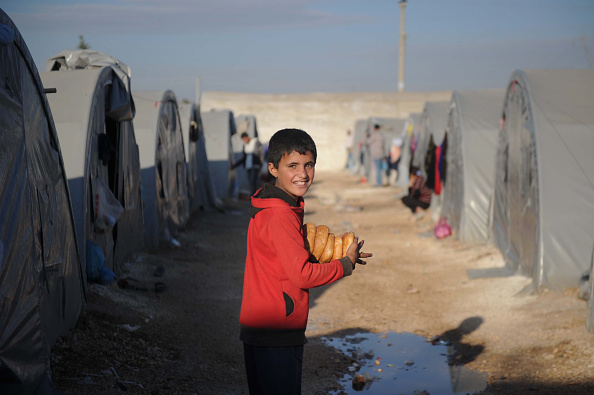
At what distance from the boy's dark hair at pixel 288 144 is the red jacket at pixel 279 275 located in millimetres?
172

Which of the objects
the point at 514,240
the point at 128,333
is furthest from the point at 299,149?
the point at 514,240

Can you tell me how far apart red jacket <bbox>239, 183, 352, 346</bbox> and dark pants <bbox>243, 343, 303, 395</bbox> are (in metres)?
0.05

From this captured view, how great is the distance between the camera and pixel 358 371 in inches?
195

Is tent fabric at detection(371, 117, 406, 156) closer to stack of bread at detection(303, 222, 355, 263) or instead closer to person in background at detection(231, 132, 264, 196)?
person in background at detection(231, 132, 264, 196)

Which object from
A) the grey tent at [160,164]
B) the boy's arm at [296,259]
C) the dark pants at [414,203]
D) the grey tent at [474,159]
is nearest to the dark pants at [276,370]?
Answer: the boy's arm at [296,259]

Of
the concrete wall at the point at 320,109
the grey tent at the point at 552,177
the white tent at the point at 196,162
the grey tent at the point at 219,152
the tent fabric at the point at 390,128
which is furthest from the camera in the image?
the concrete wall at the point at 320,109

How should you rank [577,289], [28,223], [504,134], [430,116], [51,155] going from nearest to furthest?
[28,223], [51,155], [577,289], [504,134], [430,116]

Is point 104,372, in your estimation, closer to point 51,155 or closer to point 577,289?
point 51,155

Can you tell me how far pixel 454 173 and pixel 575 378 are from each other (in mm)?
7283

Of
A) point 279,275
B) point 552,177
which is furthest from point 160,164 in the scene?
point 279,275

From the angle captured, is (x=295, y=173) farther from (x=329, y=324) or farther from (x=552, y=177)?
(x=552, y=177)

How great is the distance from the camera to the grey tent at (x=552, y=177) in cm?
635

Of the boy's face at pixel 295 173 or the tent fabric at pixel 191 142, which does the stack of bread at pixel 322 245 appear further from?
the tent fabric at pixel 191 142

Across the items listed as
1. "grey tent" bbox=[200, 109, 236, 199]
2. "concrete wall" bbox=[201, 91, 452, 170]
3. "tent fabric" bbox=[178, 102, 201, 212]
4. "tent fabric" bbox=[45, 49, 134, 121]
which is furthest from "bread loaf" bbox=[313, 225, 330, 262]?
"concrete wall" bbox=[201, 91, 452, 170]
